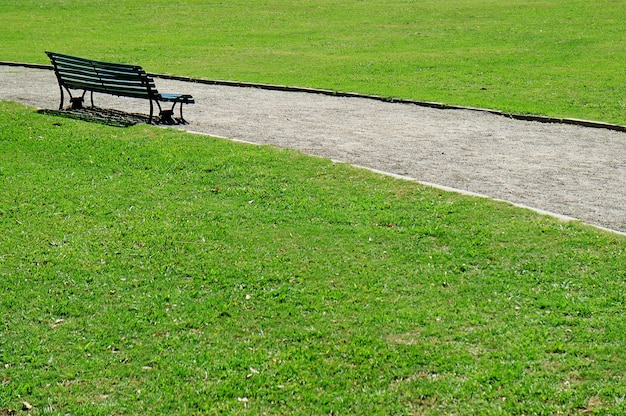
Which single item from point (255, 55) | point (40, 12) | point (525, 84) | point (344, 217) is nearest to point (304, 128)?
point (344, 217)

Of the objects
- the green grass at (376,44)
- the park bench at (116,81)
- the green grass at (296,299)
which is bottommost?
the green grass at (296,299)

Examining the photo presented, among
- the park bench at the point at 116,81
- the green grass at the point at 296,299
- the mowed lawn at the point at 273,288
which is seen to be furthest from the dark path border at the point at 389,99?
the green grass at the point at 296,299

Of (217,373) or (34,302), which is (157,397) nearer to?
(217,373)

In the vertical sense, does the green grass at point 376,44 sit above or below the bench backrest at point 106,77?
above

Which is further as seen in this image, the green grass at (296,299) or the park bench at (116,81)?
the park bench at (116,81)

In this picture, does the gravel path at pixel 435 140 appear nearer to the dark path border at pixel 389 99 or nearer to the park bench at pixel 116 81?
the dark path border at pixel 389 99

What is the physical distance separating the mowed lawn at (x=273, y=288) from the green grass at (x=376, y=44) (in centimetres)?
676

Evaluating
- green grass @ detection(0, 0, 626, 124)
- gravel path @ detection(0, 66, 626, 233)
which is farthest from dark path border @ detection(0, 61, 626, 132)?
green grass @ detection(0, 0, 626, 124)

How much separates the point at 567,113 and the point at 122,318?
10.5 metres

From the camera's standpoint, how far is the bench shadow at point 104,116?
1337 centimetres

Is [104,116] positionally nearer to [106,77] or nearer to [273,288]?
[106,77]

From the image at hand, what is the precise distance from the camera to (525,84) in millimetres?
17766

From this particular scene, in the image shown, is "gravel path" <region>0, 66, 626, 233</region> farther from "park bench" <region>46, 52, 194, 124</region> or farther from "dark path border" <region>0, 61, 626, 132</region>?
"park bench" <region>46, 52, 194, 124</region>

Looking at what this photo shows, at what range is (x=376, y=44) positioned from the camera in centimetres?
2572
